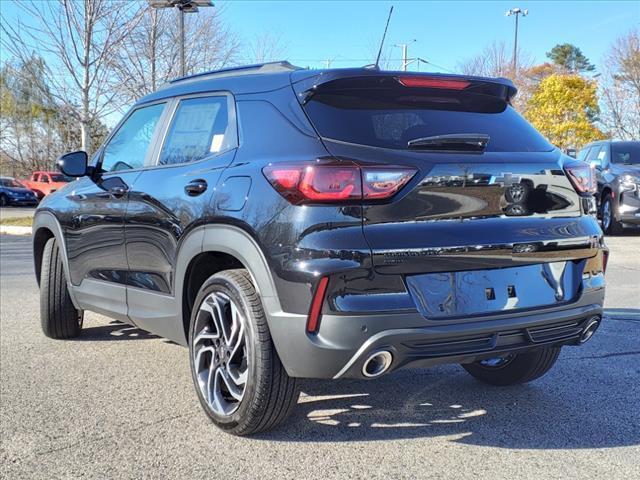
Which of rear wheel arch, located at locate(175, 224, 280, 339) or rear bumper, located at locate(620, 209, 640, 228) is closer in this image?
rear wheel arch, located at locate(175, 224, 280, 339)

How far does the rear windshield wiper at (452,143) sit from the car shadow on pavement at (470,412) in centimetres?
139

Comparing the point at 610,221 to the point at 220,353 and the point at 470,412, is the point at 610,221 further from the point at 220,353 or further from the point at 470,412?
the point at 220,353

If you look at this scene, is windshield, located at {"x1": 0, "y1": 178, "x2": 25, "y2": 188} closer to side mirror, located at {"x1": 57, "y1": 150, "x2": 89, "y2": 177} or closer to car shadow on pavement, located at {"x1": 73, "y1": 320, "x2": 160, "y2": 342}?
car shadow on pavement, located at {"x1": 73, "y1": 320, "x2": 160, "y2": 342}

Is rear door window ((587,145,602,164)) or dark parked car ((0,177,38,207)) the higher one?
rear door window ((587,145,602,164))

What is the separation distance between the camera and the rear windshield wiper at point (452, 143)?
9.27ft

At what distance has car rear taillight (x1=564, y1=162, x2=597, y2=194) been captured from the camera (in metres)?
3.13

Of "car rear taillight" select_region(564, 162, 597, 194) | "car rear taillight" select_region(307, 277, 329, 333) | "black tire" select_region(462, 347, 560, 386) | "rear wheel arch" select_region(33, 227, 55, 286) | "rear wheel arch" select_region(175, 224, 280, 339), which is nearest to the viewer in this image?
"car rear taillight" select_region(307, 277, 329, 333)

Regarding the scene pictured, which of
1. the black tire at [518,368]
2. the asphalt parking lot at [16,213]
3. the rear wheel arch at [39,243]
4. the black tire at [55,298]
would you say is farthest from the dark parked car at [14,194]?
the black tire at [518,368]

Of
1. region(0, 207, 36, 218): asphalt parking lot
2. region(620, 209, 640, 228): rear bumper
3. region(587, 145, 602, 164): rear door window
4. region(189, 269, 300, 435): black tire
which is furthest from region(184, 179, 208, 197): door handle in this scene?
region(0, 207, 36, 218): asphalt parking lot

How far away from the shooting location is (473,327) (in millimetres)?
2695

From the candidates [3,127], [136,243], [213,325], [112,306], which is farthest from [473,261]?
[3,127]

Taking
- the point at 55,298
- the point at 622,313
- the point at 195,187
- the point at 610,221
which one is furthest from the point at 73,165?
the point at 610,221

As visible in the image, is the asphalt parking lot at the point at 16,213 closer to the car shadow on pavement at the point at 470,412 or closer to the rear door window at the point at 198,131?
the rear door window at the point at 198,131

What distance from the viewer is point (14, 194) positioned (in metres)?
32.2
